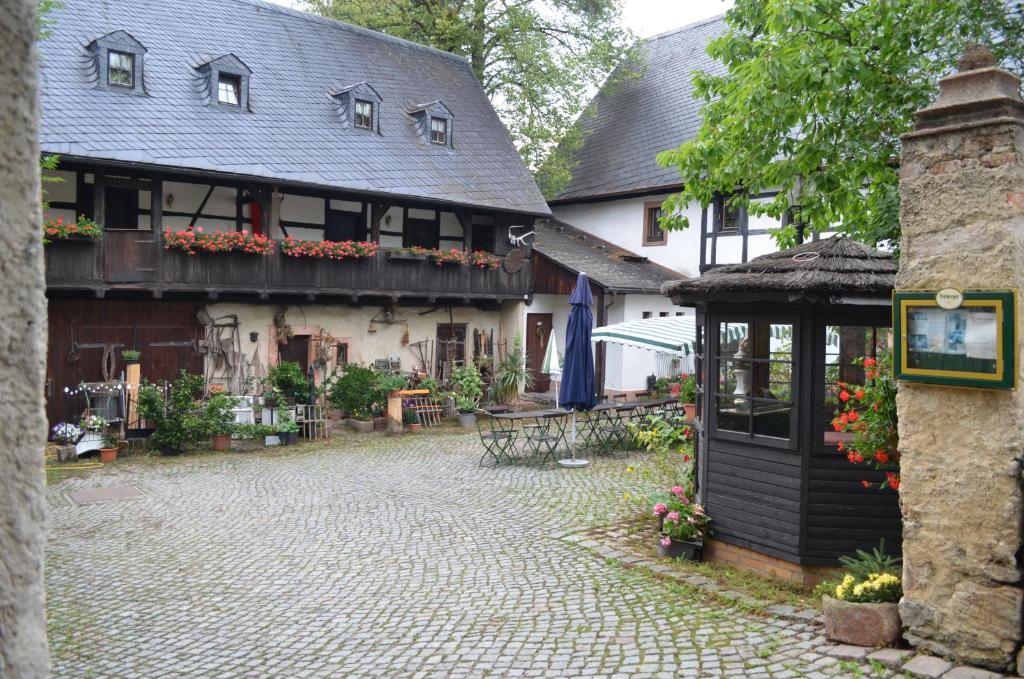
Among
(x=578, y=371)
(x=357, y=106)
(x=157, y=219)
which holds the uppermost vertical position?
(x=357, y=106)

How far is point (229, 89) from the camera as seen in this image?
16438mm

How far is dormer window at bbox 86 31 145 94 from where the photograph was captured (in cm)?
1438

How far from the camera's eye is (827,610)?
5324mm

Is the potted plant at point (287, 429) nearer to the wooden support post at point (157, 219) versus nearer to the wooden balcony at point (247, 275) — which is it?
the wooden balcony at point (247, 275)

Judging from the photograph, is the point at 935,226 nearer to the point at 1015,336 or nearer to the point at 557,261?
the point at 1015,336

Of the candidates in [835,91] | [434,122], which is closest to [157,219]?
[434,122]

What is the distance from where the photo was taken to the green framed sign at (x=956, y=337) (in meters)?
4.57

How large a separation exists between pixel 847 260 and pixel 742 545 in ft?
8.67

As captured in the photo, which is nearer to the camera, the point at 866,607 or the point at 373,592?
the point at 866,607

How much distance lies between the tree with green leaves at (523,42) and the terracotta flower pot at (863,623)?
20.5 m

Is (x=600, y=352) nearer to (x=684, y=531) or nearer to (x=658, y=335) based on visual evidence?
(x=658, y=335)

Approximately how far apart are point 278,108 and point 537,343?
8730mm

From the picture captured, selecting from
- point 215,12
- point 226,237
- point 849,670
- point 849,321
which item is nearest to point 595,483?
point 849,321

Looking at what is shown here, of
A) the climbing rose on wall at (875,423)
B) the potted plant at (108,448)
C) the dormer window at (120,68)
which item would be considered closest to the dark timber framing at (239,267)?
the dormer window at (120,68)
